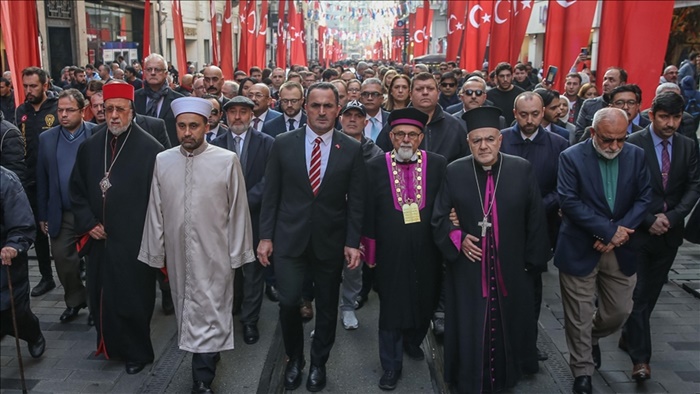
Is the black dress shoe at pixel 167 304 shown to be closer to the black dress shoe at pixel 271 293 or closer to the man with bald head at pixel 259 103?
the black dress shoe at pixel 271 293

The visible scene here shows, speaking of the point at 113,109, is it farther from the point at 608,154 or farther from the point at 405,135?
the point at 608,154

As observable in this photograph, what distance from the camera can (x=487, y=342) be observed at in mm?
4848

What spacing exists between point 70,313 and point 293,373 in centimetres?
272

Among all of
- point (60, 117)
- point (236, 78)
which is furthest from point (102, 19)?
point (60, 117)

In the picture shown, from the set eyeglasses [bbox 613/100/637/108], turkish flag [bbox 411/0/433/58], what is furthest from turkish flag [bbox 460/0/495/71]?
turkish flag [bbox 411/0/433/58]

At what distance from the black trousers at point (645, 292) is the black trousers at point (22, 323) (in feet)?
15.4

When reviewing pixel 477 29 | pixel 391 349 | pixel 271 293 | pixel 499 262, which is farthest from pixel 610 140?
pixel 477 29

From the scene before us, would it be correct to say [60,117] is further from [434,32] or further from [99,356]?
[434,32]

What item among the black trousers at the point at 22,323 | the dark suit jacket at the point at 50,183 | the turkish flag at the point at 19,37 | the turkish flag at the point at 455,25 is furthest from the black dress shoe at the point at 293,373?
the turkish flag at the point at 455,25

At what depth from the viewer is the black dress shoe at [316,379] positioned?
202 inches

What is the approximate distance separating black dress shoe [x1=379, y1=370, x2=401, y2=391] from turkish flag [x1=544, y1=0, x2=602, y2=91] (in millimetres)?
6009

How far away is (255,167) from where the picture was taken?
257 inches

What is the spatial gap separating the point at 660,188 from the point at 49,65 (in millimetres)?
21764

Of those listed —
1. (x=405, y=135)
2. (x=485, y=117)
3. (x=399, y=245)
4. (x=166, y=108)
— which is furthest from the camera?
(x=166, y=108)
